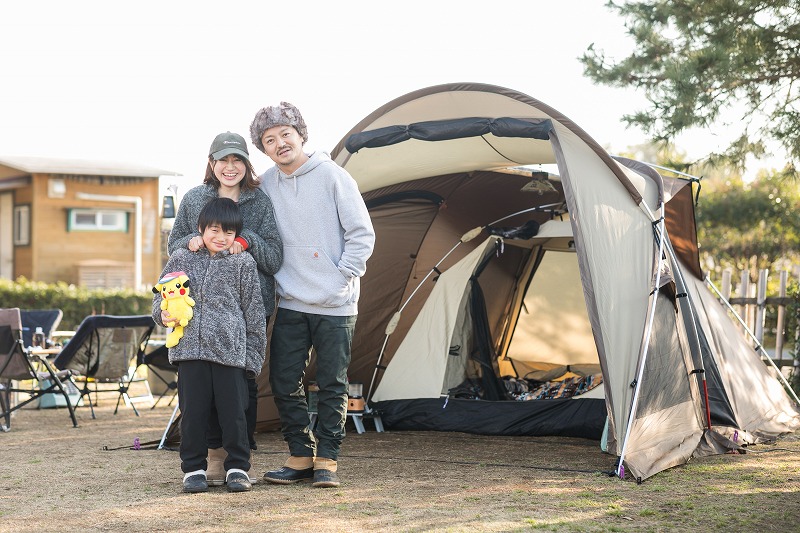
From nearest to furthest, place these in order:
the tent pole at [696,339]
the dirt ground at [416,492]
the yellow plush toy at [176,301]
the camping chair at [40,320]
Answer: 1. the dirt ground at [416,492]
2. the yellow plush toy at [176,301]
3. the tent pole at [696,339]
4. the camping chair at [40,320]

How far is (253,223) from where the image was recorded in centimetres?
439

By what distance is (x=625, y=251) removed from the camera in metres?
5.18

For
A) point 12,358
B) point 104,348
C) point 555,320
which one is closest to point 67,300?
point 104,348

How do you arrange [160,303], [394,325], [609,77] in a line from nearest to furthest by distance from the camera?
[160,303], [394,325], [609,77]

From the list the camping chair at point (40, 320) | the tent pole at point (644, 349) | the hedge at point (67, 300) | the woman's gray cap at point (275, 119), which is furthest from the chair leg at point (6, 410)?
the hedge at point (67, 300)

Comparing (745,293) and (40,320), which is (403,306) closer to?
(745,293)

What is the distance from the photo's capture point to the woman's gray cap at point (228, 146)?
431 centimetres

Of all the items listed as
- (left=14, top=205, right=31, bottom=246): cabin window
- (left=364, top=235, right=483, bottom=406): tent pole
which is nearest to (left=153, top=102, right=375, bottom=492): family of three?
(left=364, top=235, right=483, bottom=406): tent pole

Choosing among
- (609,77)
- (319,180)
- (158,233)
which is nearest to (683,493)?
(319,180)

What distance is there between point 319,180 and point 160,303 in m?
0.89

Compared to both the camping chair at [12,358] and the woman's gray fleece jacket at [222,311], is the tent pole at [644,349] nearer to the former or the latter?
the woman's gray fleece jacket at [222,311]

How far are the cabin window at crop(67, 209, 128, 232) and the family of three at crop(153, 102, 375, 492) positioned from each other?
16.8 metres

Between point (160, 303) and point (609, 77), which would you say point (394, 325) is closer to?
point (160, 303)

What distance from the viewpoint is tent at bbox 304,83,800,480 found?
16.6 ft
